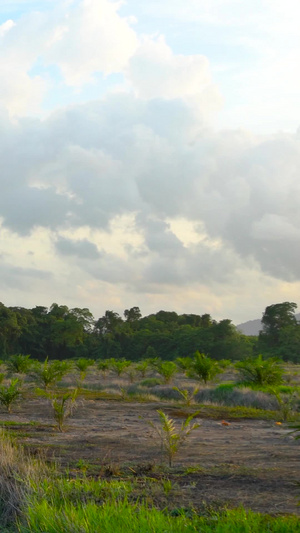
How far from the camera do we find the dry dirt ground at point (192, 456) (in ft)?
18.7

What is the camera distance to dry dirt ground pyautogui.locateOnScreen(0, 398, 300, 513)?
18.7ft

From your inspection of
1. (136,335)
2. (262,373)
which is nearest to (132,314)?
(136,335)

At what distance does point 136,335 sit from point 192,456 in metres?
55.9

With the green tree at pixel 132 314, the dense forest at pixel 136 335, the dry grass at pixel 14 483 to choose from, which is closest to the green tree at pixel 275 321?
the dense forest at pixel 136 335

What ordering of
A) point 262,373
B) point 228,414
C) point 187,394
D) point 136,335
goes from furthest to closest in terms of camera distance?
point 136,335 < point 262,373 < point 228,414 < point 187,394

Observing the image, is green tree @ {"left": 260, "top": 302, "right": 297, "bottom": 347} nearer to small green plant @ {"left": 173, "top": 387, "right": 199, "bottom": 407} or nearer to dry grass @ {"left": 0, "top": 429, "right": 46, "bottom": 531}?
small green plant @ {"left": 173, "top": 387, "right": 199, "bottom": 407}

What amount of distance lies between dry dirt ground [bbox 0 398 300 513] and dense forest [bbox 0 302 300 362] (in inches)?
1507

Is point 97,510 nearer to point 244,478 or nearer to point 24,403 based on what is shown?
point 244,478

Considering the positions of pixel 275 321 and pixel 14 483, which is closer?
pixel 14 483

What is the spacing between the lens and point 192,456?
26.5ft

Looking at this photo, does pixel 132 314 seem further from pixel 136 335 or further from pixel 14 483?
pixel 14 483

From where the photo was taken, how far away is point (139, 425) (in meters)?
12.1

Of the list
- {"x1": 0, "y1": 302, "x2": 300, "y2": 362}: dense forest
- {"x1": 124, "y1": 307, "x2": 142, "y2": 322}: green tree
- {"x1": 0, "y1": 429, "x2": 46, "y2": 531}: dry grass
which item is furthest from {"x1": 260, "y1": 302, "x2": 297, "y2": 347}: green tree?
{"x1": 0, "y1": 429, "x2": 46, "y2": 531}: dry grass

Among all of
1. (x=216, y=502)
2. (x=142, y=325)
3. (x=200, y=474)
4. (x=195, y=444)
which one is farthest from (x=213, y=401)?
(x=142, y=325)
